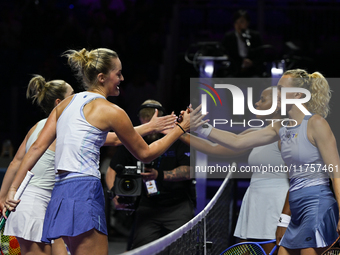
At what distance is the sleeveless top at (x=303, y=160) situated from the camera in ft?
9.98

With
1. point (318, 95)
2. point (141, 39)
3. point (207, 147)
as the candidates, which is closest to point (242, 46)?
point (141, 39)

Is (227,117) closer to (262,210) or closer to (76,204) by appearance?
(262,210)

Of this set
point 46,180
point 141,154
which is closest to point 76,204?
point 141,154

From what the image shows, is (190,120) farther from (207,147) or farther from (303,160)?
(207,147)

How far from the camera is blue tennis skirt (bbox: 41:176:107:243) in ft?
8.32

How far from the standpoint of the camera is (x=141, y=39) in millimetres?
9094

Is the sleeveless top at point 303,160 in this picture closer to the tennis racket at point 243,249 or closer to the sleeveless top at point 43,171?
the tennis racket at point 243,249

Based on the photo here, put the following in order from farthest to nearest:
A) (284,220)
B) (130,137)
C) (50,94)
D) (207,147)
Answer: (207,147) < (50,94) < (284,220) < (130,137)

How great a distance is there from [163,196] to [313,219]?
1.66m

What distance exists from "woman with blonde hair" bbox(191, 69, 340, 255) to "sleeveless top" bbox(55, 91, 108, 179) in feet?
2.48

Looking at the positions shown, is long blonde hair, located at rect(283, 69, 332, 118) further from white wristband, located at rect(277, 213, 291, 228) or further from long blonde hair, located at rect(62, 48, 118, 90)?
long blonde hair, located at rect(62, 48, 118, 90)

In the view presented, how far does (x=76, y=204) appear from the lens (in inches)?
101

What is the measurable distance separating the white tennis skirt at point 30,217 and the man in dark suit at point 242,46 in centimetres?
464

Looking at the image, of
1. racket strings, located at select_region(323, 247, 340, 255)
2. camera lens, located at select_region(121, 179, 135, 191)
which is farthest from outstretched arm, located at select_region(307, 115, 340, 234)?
camera lens, located at select_region(121, 179, 135, 191)
